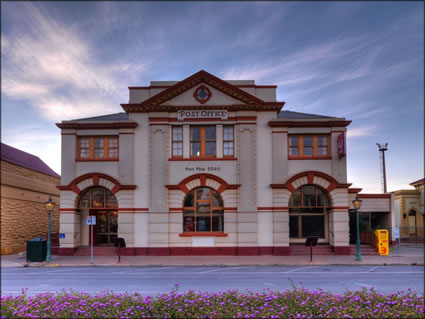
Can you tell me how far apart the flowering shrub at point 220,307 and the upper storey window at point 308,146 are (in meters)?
17.9

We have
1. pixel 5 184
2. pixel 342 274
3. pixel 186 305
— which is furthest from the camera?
pixel 342 274

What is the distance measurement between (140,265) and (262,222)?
8366 mm

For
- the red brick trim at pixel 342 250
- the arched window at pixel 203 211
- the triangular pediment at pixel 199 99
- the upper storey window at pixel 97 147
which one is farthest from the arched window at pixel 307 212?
the upper storey window at pixel 97 147

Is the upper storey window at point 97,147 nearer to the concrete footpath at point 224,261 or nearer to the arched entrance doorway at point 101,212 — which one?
the arched entrance doorway at point 101,212

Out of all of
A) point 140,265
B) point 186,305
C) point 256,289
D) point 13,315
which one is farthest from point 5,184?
point 140,265

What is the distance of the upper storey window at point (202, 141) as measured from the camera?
1007 inches

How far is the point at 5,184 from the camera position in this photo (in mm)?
3857

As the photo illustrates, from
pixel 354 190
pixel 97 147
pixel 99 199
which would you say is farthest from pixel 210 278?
pixel 354 190

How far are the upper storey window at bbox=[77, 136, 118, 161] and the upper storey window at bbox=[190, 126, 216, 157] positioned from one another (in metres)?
5.16

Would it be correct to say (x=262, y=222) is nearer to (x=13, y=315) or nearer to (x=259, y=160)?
(x=259, y=160)

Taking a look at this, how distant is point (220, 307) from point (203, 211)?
59.1 feet

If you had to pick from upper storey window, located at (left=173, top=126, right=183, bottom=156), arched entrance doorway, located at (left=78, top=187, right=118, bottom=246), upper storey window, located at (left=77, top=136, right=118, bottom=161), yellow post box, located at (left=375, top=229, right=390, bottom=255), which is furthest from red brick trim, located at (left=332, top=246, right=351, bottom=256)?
upper storey window, located at (left=77, top=136, right=118, bottom=161)

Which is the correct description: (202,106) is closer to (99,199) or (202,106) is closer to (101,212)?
(99,199)

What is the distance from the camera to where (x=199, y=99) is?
84.4 feet
